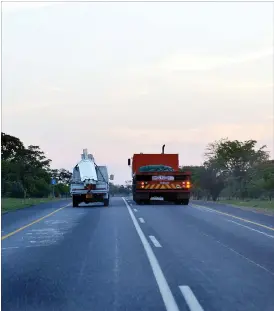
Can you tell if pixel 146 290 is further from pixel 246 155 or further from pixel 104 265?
pixel 246 155

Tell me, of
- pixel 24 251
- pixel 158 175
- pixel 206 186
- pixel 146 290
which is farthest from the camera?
pixel 206 186

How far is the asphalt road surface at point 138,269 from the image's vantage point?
8.25m

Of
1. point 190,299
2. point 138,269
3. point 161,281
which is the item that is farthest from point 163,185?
point 190,299

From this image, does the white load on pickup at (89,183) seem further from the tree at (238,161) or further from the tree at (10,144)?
the tree at (238,161)

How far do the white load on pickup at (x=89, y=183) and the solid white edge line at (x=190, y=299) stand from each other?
1130 inches

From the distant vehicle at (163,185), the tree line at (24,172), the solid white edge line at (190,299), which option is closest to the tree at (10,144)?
the tree line at (24,172)

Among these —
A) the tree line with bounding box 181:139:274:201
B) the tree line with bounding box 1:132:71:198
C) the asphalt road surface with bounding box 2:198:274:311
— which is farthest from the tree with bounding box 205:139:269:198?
the asphalt road surface with bounding box 2:198:274:311

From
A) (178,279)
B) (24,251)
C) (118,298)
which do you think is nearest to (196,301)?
(118,298)

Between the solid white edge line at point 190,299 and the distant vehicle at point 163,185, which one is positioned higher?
the distant vehicle at point 163,185

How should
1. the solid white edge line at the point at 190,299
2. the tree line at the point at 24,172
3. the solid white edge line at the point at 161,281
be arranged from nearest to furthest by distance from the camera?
1. the solid white edge line at the point at 190,299
2. the solid white edge line at the point at 161,281
3. the tree line at the point at 24,172

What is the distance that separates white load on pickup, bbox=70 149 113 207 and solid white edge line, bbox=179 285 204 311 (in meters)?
28.7

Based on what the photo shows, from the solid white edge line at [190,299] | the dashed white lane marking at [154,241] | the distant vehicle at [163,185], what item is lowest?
the solid white edge line at [190,299]

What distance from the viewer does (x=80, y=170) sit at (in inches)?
1527

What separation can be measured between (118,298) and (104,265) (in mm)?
3281
